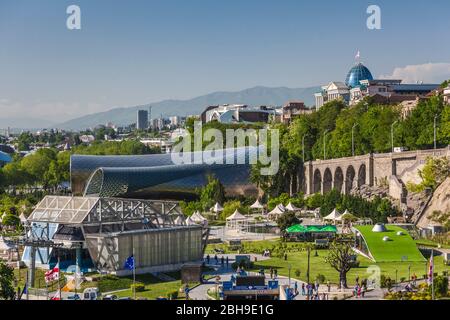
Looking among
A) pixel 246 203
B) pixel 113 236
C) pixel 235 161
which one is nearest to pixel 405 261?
pixel 113 236

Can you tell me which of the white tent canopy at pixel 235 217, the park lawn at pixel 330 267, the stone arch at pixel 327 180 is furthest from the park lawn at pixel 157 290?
the stone arch at pixel 327 180

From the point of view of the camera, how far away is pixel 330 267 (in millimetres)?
40281

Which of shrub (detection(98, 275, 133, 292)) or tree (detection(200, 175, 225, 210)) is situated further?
tree (detection(200, 175, 225, 210))

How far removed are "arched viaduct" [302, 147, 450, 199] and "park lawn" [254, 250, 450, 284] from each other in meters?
18.2

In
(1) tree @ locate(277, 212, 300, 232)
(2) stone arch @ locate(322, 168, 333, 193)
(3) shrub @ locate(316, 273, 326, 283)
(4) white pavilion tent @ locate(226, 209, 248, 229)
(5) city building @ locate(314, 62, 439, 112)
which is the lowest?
(4) white pavilion tent @ locate(226, 209, 248, 229)

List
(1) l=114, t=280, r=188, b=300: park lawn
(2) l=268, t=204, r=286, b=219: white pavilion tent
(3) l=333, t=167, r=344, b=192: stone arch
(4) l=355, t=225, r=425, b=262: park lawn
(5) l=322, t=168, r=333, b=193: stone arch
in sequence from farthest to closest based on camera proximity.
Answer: (5) l=322, t=168, r=333, b=193: stone arch, (3) l=333, t=167, r=344, b=192: stone arch, (2) l=268, t=204, r=286, b=219: white pavilion tent, (4) l=355, t=225, r=425, b=262: park lawn, (1) l=114, t=280, r=188, b=300: park lawn

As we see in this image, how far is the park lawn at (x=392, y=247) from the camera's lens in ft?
139

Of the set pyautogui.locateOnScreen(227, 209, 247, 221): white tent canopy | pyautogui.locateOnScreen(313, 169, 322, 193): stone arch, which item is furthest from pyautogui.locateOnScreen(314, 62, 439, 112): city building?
pyautogui.locateOnScreen(227, 209, 247, 221): white tent canopy

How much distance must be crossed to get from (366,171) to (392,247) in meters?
26.7

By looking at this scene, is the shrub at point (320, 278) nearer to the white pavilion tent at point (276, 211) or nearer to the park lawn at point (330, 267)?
the park lawn at point (330, 267)

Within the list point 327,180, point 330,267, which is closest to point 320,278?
point 330,267

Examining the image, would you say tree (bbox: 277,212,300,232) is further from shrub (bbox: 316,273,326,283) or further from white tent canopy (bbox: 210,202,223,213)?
shrub (bbox: 316,273,326,283)

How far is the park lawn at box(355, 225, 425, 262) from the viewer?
139 ft
